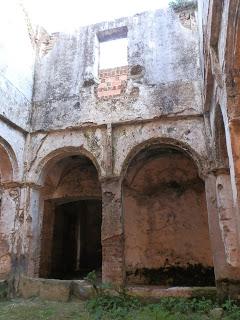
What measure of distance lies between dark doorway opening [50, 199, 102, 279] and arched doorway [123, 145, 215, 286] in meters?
2.23

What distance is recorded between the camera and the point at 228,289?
5664mm

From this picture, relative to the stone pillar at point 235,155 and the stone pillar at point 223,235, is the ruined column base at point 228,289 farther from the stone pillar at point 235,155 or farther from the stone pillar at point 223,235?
the stone pillar at point 235,155

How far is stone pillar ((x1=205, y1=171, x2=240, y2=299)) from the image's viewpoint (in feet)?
18.6

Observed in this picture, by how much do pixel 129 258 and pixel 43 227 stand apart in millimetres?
2310

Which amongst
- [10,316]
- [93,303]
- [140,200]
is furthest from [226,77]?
[140,200]

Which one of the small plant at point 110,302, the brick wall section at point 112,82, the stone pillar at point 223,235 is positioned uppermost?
the brick wall section at point 112,82

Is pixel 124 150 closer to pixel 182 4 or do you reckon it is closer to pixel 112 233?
pixel 112 233

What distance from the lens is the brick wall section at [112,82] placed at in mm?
7739

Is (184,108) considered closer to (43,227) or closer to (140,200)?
(140,200)

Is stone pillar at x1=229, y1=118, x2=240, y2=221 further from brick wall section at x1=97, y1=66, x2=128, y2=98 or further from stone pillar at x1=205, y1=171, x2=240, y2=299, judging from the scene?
brick wall section at x1=97, y1=66, x2=128, y2=98

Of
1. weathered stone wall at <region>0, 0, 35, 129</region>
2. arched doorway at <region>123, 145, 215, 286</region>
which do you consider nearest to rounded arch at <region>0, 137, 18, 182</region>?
weathered stone wall at <region>0, 0, 35, 129</region>

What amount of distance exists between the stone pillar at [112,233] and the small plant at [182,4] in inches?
178

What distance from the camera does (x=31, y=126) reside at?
314 inches

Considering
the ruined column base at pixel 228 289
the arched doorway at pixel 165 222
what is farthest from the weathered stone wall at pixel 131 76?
the ruined column base at pixel 228 289
